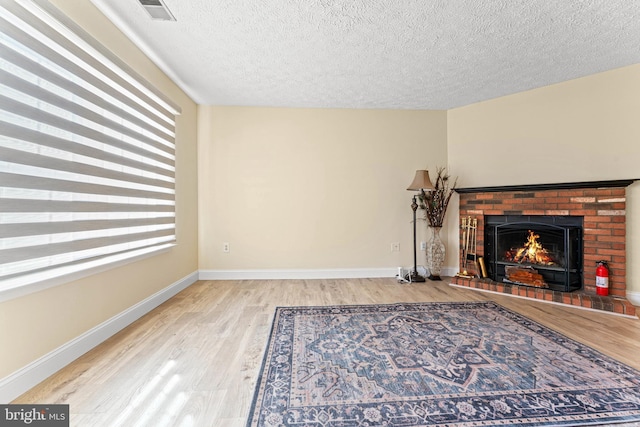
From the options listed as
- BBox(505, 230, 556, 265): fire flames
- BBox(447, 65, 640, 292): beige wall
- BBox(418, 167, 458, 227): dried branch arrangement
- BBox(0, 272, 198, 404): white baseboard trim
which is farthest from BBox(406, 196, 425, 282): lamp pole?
BBox(0, 272, 198, 404): white baseboard trim

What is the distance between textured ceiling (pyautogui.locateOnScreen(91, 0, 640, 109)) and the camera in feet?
6.37

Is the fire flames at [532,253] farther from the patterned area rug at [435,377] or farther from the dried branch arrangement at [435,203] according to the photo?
the patterned area rug at [435,377]

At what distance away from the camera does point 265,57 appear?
254 cm

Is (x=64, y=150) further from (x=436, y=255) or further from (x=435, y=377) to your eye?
(x=436, y=255)

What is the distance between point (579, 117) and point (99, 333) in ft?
16.9

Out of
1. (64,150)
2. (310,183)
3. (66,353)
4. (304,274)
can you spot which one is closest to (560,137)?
(310,183)

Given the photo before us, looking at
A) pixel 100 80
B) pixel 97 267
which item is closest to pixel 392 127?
pixel 100 80

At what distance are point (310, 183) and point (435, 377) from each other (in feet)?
9.18

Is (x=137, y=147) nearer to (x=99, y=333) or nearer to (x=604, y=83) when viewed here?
(x=99, y=333)

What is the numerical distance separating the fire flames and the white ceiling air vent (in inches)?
172

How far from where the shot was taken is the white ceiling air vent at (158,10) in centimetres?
189

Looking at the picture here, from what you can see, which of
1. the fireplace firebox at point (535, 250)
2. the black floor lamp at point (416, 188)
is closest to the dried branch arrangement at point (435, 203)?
the black floor lamp at point (416, 188)

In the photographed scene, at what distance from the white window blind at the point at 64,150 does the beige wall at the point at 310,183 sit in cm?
125

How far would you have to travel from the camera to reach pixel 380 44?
2.35 metres
